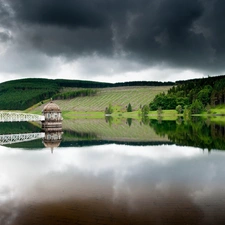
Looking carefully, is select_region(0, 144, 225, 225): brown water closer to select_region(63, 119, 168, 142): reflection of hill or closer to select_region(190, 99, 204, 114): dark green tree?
select_region(63, 119, 168, 142): reflection of hill

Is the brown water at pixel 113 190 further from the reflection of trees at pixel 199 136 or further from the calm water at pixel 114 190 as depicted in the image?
the reflection of trees at pixel 199 136

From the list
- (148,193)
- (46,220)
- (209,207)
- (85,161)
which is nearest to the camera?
(46,220)

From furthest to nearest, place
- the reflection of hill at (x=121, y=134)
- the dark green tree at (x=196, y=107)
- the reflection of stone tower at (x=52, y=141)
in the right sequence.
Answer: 1. the dark green tree at (x=196, y=107)
2. the reflection of hill at (x=121, y=134)
3. the reflection of stone tower at (x=52, y=141)

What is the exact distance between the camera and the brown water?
1267 cm

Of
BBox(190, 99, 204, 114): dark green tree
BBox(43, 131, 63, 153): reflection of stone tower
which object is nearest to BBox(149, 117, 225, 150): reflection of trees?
BBox(43, 131, 63, 153): reflection of stone tower

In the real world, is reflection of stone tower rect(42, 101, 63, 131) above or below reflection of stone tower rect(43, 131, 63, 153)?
above

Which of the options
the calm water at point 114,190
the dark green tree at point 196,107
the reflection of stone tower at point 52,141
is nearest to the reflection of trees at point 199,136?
the calm water at point 114,190

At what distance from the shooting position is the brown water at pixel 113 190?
1267cm

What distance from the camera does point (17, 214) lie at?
13148mm

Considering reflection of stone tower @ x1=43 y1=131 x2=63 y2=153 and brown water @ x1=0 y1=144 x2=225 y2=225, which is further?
reflection of stone tower @ x1=43 y1=131 x2=63 y2=153

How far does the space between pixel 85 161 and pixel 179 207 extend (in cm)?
1451

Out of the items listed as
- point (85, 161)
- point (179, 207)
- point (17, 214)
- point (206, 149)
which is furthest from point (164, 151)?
Result: point (17, 214)

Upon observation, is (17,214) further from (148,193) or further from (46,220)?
(148,193)

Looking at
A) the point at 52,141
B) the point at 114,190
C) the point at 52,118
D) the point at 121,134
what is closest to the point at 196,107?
the point at 52,118
